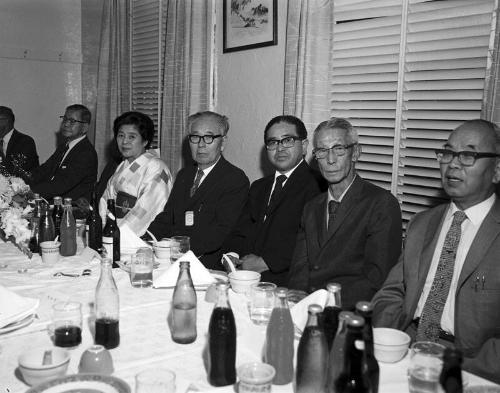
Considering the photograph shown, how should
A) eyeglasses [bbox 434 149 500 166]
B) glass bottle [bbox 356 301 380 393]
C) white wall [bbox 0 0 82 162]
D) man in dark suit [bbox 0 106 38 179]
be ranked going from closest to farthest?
1. glass bottle [bbox 356 301 380 393]
2. eyeglasses [bbox 434 149 500 166]
3. man in dark suit [bbox 0 106 38 179]
4. white wall [bbox 0 0 82 162]

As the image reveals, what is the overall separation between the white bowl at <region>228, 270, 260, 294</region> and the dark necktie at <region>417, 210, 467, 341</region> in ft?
2.24

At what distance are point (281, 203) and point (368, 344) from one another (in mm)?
1833

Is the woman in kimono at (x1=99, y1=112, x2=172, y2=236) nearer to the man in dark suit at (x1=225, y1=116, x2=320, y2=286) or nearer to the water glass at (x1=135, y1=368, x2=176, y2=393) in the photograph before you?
the man in dark suit at (x1=225, y1=116, x2=320, y2=286)

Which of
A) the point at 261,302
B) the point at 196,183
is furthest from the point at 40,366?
the point at 196,183

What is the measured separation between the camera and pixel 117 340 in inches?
61.5

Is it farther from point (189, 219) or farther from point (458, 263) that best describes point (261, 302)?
point (189, 219)

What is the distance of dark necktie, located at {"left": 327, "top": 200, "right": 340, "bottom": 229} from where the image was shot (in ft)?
8.29

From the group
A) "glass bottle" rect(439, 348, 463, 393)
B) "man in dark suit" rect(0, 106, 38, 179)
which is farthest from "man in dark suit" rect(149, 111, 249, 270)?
"man in dark suit" rect(0, 106, 38, 179)

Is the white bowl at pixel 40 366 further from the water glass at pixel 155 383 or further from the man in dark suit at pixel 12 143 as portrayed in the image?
the man in dark suit at pixel 12 143

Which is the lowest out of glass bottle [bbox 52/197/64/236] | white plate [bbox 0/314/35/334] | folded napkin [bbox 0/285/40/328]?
white plate [bbox 0/314/35/334]

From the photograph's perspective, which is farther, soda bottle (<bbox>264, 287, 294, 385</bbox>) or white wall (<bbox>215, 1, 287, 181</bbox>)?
white wall (<bbox>215, 1, 287, 181</bbox>)

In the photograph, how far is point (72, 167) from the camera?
15.8 ft

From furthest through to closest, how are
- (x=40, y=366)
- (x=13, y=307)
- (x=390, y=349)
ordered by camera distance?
(x=13, y=307)
(x=390, y=349)
(x=40, y=366)

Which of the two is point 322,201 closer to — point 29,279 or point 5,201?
point 29,279
